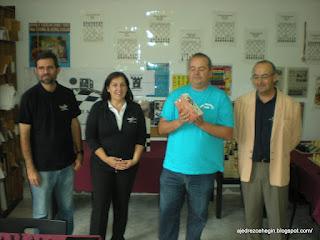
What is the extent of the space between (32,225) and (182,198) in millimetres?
1219

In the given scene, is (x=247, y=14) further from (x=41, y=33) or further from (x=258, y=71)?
(x=41, y=33)

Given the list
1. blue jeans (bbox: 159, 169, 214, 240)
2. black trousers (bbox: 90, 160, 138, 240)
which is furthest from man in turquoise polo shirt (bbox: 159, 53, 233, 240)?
black trousers (bbox: 90, 160, 138, 240)

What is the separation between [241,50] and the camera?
12.7 feet

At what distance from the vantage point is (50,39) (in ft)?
12.6

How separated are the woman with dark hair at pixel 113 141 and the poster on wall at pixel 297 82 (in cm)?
213

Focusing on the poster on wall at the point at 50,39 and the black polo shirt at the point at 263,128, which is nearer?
the black polo shirt at the point at 263,128

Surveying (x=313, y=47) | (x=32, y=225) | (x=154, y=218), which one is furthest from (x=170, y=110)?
(x=313, y=47)

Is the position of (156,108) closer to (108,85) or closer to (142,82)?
(142,82)

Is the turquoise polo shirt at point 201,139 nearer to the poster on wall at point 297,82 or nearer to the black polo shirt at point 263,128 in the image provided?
the black polo shirt at point 263,128

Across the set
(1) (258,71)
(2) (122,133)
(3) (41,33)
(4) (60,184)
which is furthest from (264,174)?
(3) (41,33)

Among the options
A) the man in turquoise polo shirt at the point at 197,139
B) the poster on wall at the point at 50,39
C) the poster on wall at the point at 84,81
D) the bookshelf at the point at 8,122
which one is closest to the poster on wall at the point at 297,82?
the man in turquoise polo shirt at the point at 197,139

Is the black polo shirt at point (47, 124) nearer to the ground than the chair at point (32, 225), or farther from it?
farther from it

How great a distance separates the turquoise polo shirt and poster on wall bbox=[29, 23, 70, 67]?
198cm

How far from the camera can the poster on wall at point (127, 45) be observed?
385cm
